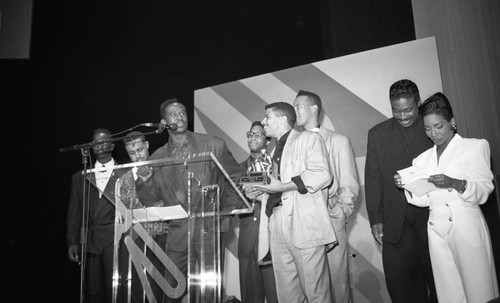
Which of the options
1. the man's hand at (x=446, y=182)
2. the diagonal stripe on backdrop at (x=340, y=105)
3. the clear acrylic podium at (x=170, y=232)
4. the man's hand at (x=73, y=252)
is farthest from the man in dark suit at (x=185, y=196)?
the man's hand at (x=73, y=252)

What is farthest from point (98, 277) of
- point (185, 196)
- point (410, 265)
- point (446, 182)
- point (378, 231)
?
point (446, 182)

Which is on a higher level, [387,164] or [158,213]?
[387,164]

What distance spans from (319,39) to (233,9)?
41.1 inches

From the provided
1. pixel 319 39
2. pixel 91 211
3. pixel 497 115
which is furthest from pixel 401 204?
pixel 319 39

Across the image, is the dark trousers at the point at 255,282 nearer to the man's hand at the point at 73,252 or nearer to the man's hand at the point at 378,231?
the man's hand at the point at 378,231

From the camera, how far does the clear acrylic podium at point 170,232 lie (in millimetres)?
2885

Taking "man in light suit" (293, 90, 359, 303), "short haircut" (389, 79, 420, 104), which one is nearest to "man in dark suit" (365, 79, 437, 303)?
"short haircut" (389, 79, 420, 104)

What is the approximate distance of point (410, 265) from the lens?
3584mm

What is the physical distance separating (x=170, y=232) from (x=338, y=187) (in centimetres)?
157

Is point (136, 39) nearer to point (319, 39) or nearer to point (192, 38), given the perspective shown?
point (192, 38)

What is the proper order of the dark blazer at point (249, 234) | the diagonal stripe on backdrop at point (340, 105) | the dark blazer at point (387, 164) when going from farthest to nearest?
the diagonal stripe on backdrop at point (340, 105)
the dark blazer at point (249, 234)
the dark blazer at point (387, 164)

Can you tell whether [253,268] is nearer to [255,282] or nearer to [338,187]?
[255,282]

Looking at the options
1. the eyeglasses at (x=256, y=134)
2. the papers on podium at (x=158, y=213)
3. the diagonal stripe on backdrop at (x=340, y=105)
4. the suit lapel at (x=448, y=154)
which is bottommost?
the papers on podium at (x=158, y=213)

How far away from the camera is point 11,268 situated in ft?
17.6
